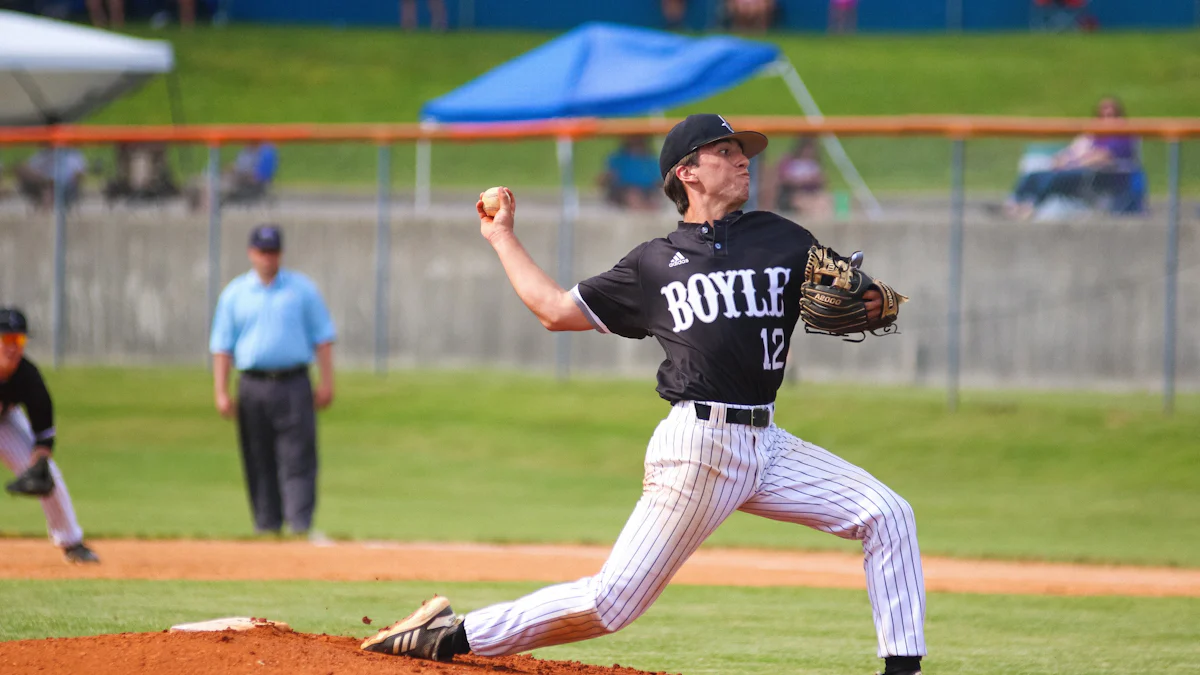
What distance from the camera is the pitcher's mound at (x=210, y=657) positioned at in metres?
4.86

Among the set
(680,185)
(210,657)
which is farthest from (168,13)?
(210,657)

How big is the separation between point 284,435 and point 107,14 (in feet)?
96.9

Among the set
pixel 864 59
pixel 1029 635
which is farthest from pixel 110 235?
pixel 864 59

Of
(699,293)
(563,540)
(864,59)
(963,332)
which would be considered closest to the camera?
(699,293)

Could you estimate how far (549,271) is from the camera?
635 inches

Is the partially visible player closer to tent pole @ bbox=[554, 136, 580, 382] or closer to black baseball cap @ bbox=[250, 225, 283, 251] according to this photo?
black baseball cap @ bbox=[250, 225, 283, 251]

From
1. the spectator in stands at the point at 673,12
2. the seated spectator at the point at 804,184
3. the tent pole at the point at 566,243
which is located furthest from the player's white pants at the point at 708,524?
the spectator in stands at the point at 673,12

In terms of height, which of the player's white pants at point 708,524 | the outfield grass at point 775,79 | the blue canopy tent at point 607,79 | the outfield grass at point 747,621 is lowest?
the outfield grass at point 747,621

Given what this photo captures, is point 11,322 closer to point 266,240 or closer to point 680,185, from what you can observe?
point 266,240

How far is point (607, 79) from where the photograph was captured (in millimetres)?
Result: 17156

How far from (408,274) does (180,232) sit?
2683 millimetres

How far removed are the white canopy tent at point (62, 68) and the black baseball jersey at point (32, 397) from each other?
41.5 ft

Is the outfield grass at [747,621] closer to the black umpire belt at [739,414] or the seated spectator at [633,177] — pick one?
the black umpire belt at [739,414]

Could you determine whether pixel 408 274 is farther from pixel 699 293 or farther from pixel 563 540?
pixel 699 293
